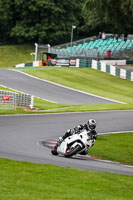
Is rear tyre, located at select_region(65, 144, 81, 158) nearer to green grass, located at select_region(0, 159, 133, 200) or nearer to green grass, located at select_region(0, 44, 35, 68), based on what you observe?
green grass, located at select_region(0, 159, 133, 200)

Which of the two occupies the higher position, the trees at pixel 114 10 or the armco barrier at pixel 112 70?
the trees at pixel 114 10

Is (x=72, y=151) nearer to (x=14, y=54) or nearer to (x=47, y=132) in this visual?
(x=47, y=132)

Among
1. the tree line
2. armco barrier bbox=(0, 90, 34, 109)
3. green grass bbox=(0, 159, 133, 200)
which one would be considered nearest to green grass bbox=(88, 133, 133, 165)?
green grass bbox=(0, 159, 133, 200)

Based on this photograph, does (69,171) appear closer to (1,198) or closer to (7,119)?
(1,198)

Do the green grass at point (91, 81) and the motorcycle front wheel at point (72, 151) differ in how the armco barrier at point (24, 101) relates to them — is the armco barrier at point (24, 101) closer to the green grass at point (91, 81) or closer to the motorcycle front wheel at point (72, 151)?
the green grass at point (91, 81)

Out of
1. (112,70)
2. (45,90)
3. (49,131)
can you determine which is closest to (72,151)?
(49,131)

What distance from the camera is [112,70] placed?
5106cm

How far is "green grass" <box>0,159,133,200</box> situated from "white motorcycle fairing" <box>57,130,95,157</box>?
3008mm

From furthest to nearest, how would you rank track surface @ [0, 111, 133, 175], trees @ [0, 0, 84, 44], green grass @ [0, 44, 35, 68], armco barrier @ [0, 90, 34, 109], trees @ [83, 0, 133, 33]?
1. trees @ [0, 0, 84, 44]
2. green grass @ [0, 44, 35, 68]
3. trees @ [83, 0, 133, 33]
4. armco barrier @ [0, 90, 34, 109]
5. track surface @ [0, 111, 133, 175]

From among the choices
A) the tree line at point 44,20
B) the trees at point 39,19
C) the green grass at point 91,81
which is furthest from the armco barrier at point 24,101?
the trees at point 39,19

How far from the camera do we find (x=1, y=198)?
866 centimetres

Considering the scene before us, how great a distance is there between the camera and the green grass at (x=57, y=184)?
924cm

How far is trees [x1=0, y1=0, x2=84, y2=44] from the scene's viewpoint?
80062mm

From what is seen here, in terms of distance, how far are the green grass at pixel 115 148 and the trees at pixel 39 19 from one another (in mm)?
58874
